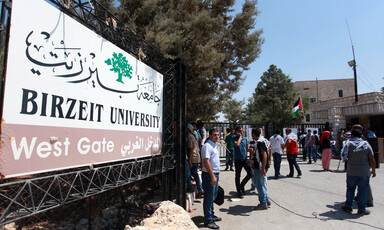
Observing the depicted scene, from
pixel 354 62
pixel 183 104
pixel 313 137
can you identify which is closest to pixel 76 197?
pixel 183 104

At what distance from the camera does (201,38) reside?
24.0 ft

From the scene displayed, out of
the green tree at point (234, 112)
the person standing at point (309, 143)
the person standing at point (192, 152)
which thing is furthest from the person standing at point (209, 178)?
the green tree at point (234, 112)

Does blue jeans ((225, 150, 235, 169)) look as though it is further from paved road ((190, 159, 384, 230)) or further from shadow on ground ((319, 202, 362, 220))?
shadow on ground ((319, 202, 362, 220))

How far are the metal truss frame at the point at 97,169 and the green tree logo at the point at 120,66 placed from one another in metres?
0.26

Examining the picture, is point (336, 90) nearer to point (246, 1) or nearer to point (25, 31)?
point (246, 1)

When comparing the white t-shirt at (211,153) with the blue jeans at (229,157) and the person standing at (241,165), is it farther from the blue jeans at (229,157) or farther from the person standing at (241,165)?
the blue jeans at (229,157)

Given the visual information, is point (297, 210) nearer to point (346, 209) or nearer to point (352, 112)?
point (346, 209)

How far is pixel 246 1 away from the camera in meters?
10.2

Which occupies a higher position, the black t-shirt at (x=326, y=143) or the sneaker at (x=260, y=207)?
the black t-shirt at (x=326, y=143)

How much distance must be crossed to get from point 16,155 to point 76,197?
0.89 meters

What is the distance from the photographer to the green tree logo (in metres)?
3.28

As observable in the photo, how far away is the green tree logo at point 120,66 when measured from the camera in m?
3.28

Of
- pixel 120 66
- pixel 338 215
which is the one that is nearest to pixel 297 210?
pixel 338 215

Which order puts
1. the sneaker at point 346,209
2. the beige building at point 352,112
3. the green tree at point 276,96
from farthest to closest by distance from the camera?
the green tree at point 276,96 → the beige building at point 352,112 → the sneaker at point 346,209
